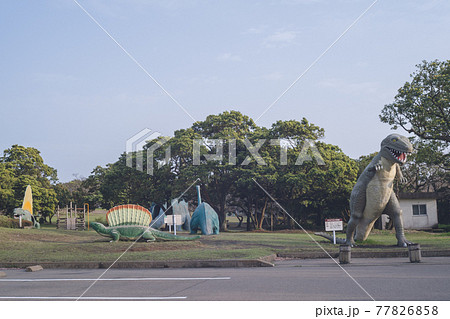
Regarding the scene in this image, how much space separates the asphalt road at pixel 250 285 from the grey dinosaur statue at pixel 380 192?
6227 millimetres

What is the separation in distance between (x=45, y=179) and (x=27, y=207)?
17716 mm

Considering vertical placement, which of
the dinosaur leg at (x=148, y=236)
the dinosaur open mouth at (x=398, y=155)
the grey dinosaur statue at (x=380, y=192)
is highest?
A: the dinosaur open mouth at (x=398, y=155)

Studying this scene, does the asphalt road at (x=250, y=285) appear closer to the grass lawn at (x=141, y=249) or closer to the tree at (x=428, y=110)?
the grass lawn at (x=141, y=249)

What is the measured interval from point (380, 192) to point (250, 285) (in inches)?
420

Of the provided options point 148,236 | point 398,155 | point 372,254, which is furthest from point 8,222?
point 398,155

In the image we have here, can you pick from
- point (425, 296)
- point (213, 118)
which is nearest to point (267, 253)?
point (425, 296)

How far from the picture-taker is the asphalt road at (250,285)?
7366mm

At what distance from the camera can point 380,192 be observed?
17.7 metres

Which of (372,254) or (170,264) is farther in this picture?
(372,254)

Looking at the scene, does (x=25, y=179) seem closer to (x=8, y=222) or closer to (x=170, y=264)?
(x=8, y=222)

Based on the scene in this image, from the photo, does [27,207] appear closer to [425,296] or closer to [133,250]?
[133,250]

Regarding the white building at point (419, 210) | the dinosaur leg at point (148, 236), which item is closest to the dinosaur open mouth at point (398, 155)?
the dinosaur leg at point (148, 236)

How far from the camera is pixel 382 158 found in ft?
57.5

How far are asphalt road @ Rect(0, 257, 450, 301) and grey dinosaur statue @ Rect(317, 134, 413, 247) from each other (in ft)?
20.4
